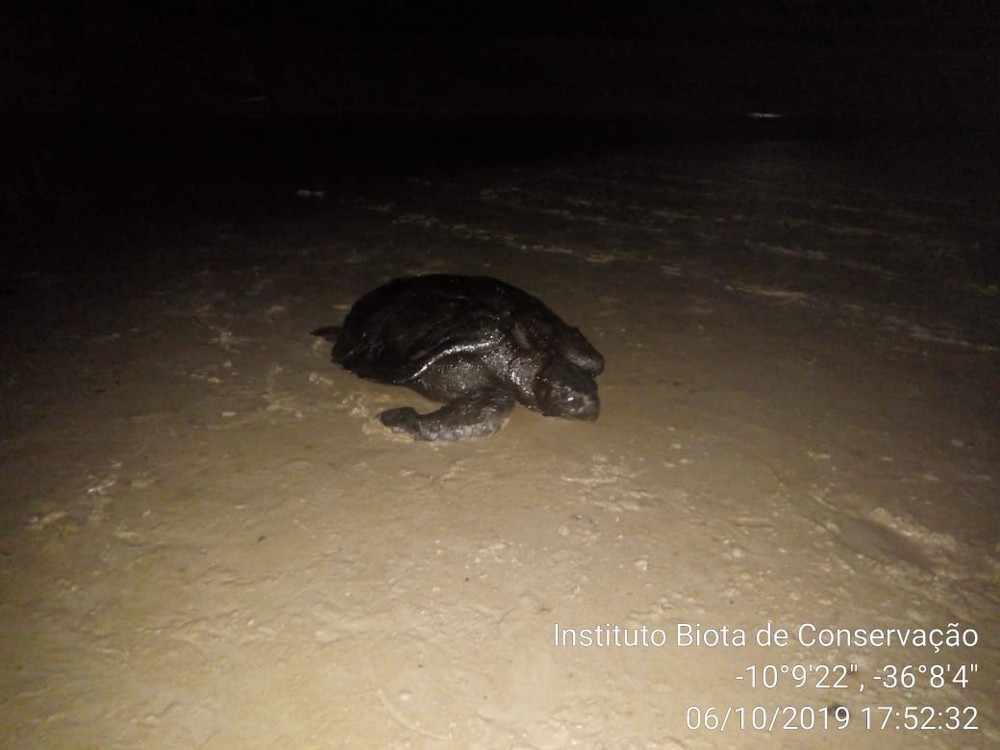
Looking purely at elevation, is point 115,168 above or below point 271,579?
above

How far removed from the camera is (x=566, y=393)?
4176 mm

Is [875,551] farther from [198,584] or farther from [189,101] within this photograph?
[189,101]

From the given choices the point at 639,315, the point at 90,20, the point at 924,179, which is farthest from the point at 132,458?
the point at 90,20

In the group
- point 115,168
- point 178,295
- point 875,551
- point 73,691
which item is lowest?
point 73,691

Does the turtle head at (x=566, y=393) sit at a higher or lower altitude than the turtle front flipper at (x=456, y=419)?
higher

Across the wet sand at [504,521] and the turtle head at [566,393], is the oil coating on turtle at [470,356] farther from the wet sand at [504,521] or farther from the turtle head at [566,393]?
the wet sand at [504,521]

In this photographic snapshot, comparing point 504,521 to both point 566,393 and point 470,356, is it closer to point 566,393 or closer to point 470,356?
point 566,393

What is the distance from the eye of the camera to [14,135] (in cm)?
1216

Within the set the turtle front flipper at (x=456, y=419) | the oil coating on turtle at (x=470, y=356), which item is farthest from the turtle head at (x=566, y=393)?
the turtle front flipper at (x=456, y=419)

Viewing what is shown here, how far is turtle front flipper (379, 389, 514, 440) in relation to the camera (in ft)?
13.3

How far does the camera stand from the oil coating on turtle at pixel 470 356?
4.17 metres

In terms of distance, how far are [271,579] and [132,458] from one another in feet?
4.33

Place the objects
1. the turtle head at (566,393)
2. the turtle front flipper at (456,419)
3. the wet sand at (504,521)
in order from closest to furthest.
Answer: the wet sand at (504,521) → the turtle front flipper at (456,419) → the turtle head at (566,393)

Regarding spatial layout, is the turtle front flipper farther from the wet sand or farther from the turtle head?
the turtle head
